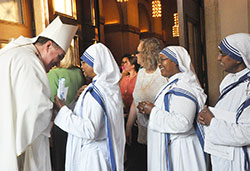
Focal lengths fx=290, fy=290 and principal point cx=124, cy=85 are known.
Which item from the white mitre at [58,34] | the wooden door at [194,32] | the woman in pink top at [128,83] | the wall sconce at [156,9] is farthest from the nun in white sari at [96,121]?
the wall sconce at [156,9]

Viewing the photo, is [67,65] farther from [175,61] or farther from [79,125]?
[175,61]

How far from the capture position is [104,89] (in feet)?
7.39

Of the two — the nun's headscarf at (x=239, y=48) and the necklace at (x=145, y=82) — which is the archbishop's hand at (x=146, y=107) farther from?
the nun's headscarf at (x=239, y=48)

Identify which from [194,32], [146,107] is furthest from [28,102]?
[194,32]

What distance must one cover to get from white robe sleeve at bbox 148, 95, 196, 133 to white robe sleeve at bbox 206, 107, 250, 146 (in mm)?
296

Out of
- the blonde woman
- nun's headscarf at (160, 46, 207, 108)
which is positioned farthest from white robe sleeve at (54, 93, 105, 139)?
the blonde woman

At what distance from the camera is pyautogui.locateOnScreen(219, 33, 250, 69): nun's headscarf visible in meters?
1.85

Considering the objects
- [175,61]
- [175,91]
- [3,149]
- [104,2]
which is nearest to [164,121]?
[175,91]

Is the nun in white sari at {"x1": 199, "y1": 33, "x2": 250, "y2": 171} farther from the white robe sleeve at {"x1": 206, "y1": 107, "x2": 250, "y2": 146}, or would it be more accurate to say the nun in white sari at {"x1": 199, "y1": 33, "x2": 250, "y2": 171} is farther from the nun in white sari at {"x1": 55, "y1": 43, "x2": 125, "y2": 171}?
Result: the nun in white sari at {"x1": 55, "y1": 43, "x2": 125, "y2": 171}

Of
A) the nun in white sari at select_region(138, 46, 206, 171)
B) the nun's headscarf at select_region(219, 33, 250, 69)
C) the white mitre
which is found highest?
the white mitre

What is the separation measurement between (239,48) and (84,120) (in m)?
1.18

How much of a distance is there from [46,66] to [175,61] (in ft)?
3.38

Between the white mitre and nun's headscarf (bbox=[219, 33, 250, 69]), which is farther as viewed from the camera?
the white mitre

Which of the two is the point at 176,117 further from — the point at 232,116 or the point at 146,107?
the point at 232,116
